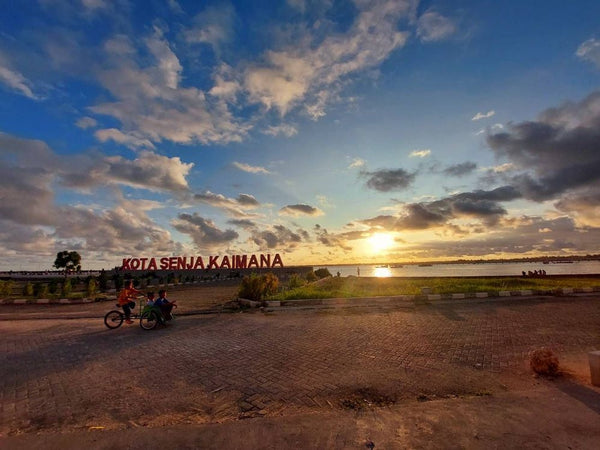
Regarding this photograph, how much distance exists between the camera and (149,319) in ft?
35.6

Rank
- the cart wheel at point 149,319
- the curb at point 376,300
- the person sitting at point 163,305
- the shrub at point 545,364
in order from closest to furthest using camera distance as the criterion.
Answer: the shrub at point 545,364 < the cart wheel at point 149,319 < the person sitting at point 163,305 < the curb at point 376,300

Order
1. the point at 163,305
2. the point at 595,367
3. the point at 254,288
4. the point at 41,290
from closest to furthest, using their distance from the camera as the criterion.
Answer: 1. the point at 595,367
2. the point at 163,305
3. the point at 254,288
4. the point at 41,290

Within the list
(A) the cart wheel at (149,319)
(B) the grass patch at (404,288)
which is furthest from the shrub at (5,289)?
(B) the grass patch at (404,288)

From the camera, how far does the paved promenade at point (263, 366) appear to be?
486cm

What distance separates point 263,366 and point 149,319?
603cm

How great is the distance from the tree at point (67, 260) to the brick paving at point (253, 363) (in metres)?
57.6

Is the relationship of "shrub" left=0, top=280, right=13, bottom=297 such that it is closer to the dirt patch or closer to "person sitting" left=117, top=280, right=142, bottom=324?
"person sitting" left=117, top=280, right=142, bottom=324

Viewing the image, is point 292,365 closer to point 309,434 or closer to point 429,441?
point 309,434

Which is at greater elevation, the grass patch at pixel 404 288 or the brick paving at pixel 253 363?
the grass patch at pixel 404 288

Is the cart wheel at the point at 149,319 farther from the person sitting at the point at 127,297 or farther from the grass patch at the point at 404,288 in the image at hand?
the grass patch at the point at 404,288

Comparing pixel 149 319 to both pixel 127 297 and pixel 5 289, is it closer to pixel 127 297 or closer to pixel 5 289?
pixel 127 297

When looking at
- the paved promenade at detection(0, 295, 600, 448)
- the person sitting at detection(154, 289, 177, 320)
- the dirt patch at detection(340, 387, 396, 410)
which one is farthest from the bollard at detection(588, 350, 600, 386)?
the person sitting at detection(154, 289, 177, 320)

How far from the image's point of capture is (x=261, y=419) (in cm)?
436

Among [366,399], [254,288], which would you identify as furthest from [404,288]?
[366,399]
